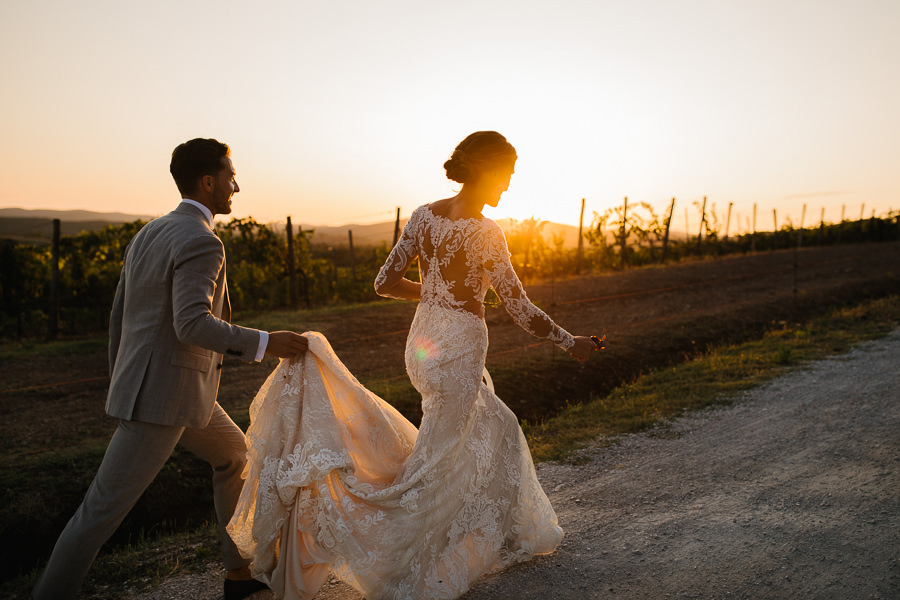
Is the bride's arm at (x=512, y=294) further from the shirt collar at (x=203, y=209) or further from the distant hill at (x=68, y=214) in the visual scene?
the distant hill at (x=68, y=214)

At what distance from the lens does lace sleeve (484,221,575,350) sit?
2936mm

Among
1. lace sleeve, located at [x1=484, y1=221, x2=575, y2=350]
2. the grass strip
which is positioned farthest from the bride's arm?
the grass strip

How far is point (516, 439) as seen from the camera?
3148 mm

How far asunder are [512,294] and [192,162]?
1618 millimetres

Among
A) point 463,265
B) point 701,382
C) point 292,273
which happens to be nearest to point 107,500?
point 463,265

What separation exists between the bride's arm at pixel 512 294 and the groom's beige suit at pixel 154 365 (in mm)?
1171

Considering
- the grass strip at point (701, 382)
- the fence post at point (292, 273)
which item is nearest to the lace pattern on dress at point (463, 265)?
the grass strip at point (701, 382)

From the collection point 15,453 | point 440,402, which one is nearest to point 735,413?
point 440,402

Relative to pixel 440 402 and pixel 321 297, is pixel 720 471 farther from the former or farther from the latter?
pixel 321 297

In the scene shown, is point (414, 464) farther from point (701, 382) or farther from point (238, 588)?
point (701, 382)

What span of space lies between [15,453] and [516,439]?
4.97 meters

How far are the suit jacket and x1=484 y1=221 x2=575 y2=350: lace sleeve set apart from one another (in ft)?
3.84

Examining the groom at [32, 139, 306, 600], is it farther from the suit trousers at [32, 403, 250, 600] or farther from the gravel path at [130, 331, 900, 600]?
the gravel path at [130, 331, 900, 600]

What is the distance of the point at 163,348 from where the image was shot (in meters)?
2.56
